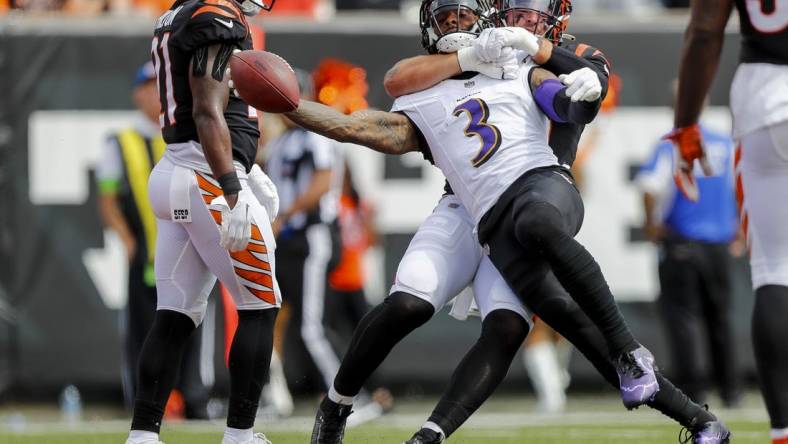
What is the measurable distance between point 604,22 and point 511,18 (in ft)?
14.4

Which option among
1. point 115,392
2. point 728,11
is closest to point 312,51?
point 115,392

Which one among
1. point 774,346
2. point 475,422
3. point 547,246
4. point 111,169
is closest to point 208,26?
point 547,246

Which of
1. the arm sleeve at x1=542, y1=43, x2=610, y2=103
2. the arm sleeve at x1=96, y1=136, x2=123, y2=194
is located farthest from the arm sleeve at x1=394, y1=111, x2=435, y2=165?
the arm sleeve at x1=96, y1=136, x2=123, y2=194

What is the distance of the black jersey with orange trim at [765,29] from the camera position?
158 inches

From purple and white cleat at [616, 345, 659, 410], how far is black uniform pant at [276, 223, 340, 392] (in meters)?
3.77

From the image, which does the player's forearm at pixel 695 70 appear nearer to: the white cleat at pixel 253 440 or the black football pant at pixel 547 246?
the black football pant at pixel 547 246

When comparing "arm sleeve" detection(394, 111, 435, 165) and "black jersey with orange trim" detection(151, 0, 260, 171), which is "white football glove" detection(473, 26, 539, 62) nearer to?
"arm sleeve" detection(394, 111, 435, 165)

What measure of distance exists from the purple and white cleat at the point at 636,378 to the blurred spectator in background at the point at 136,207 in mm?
4032

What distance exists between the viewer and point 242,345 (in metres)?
4.95

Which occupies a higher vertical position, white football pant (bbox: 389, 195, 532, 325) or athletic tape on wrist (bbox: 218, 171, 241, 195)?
athletic tape on wrist (bbox: 218, 171, 241, 195)

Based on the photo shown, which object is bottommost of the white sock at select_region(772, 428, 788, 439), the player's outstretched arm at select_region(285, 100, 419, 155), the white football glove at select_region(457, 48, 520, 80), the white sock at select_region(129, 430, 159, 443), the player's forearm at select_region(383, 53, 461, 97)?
the white sock at select_region(129, 430, 159, 443)

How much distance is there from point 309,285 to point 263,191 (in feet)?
9.98

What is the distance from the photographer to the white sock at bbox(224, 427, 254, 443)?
4883 millimetres

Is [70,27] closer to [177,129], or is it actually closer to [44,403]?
[44,403]
